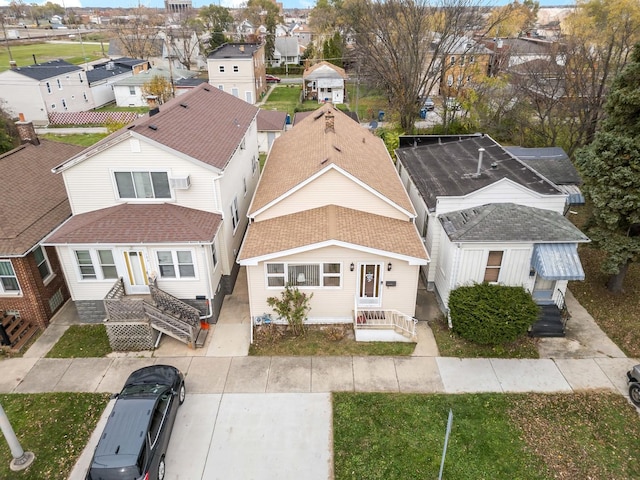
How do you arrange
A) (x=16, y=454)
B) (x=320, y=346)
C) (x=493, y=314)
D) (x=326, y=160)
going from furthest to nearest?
(x=326, y=160), (x=320, y=346), (x=493, y=314), (x=16, y=454)

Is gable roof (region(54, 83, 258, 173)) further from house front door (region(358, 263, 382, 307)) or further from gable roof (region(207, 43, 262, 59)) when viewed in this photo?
gable roof (region(207, 43, 262, 59))

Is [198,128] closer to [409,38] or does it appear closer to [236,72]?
[409,38]

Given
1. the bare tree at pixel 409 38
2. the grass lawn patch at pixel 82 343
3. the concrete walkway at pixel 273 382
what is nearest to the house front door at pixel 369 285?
the concrete walkway at pixel 273 382

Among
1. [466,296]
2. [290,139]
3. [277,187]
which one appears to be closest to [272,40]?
[290,139]

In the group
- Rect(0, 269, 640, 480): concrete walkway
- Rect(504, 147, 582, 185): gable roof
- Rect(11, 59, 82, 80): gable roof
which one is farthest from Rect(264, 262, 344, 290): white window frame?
Rect(11, 59, 82, 80): gable roof

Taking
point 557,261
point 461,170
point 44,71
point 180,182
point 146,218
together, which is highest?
point 44,71

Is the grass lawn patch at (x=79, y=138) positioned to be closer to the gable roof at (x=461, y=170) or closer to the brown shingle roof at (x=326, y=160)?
the brown shingle roof at (x=326, y=160)

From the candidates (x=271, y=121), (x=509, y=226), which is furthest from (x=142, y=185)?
(x=271, y=121)
